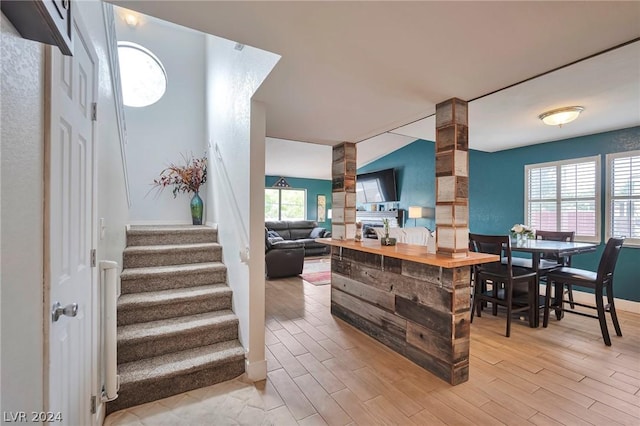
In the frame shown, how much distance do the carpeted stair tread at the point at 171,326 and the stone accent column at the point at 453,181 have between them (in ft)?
6.41

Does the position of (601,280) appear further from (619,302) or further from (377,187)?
(377,187)

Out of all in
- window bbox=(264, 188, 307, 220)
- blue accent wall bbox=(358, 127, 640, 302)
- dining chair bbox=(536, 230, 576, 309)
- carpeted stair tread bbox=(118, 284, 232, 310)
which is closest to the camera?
carpeted stair tread bbox=(118, 284, 232, 310)

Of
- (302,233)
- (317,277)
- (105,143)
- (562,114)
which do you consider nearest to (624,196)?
(562,114)

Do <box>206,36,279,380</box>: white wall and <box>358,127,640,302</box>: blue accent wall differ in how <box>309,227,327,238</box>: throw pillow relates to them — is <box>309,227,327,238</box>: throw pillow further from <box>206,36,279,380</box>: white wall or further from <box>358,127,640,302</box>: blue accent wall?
<box>206,36,279,380</box>: white wall

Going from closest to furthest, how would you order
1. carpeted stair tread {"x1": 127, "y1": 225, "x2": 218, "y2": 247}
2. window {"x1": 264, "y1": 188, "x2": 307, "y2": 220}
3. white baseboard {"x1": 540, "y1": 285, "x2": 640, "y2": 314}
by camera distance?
1. carpeted stair tread {"x1": 127, "y1": 225, "x2": 218, "y2": 247}
2. white baseboard {"x1": 540, "y1": 285, "x2": 640, "y2": 314}
3. window {"x1": 264, "y1": 188, "x2": 307, "y2": 220}

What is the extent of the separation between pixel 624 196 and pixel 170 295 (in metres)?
5.65

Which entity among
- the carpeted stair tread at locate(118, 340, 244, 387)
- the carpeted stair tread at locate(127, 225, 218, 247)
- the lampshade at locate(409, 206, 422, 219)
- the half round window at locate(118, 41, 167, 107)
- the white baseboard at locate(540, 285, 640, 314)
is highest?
the half round window at locate(118, 41, 167, 107)

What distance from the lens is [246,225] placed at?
2336 mm

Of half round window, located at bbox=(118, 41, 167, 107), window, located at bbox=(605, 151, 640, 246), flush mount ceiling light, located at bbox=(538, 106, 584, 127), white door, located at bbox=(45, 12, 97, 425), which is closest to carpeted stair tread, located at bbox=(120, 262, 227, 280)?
white door, located at bbox=(45, 12, 97, 425)

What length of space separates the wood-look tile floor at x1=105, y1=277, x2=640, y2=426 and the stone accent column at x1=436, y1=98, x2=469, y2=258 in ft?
3.35

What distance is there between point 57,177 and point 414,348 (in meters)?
2.62

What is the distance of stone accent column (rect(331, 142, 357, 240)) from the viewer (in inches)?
138

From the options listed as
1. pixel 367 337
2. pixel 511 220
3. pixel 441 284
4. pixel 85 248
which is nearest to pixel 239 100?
pixel 85 248

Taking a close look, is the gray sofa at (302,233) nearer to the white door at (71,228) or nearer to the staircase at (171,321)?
the staircase at (171,321)
